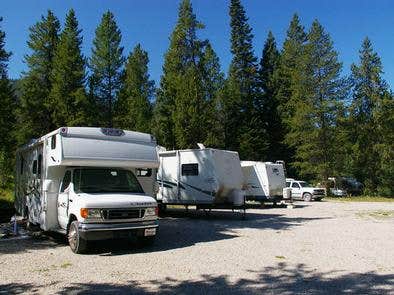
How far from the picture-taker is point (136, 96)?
1945 inches

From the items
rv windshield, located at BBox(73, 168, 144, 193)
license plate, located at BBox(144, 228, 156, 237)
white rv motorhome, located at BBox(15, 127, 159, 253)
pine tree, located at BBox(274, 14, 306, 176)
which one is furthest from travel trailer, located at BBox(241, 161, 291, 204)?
pine tree, located at BBox(274, 14, 306, 176)

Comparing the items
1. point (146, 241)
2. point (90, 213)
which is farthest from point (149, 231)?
point (90, 213)

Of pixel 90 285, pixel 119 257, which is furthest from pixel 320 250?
pixel 90 285

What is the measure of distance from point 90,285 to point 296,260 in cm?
435

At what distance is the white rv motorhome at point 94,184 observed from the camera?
10344mm

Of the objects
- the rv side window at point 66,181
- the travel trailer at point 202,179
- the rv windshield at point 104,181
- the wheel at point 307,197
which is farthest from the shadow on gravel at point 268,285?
the wheel at point 307,197

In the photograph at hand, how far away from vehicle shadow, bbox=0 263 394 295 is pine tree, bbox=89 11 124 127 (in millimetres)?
35862

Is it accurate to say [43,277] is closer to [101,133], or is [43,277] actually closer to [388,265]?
[101,133]

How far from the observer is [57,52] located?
128ft

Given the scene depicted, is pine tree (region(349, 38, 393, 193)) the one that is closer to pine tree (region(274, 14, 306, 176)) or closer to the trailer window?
pine tree (region(274, 14, 306, 176))

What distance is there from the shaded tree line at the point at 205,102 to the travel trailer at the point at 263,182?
43.2 ft

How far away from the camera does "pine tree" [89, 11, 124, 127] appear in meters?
43.0

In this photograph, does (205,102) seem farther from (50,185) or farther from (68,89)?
(50,185)

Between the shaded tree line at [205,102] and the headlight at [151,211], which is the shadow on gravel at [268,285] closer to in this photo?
the headlight at [151,211]
